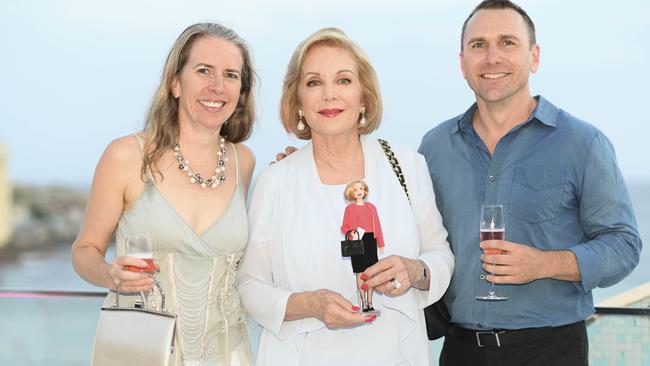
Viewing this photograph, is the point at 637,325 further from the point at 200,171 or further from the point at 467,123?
the point at 200,171

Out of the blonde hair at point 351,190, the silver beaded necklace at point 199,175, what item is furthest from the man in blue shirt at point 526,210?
the silver beaded necklace at point 199,175

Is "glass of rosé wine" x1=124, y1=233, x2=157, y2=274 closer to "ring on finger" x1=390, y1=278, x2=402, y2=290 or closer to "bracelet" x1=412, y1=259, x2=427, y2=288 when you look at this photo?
"ring on finger" x1=390, y1=278, x2=402, y2=290

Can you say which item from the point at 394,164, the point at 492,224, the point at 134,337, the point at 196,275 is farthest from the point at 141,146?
the point at 492,224

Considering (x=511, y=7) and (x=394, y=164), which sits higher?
(x=511, y=7)

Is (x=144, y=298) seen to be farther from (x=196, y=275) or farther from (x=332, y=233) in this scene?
(x=332, y=233)

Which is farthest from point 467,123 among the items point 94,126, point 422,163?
point 94,126

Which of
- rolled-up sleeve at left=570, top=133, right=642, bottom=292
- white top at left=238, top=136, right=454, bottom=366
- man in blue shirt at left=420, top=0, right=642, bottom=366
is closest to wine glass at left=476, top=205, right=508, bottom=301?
man in blue shirt at left=420, top=0, right=642, bottom=366

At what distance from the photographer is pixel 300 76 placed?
319 centimetres

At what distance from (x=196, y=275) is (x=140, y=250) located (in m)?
0.36

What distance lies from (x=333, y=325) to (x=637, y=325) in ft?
6.38

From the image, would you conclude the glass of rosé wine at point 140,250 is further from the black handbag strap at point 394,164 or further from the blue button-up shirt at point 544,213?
the blue button-up shirt at point 544,213

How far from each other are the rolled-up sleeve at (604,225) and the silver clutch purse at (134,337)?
1.45 m

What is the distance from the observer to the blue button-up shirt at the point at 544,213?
125 inches

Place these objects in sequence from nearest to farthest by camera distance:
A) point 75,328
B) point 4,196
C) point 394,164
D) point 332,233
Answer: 1. point 332,233
2. point 394,164
3. point 75,328
4. point 4,196
